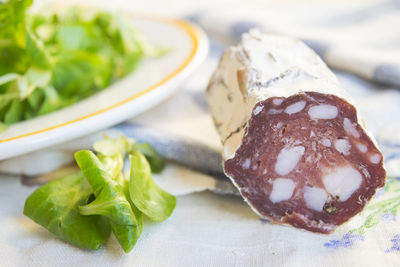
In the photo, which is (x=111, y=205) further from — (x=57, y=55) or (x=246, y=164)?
(x=57, y=55)

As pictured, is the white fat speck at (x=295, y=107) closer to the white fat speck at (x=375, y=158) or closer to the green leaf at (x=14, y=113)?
the white fat speck at (x=375, y=158)

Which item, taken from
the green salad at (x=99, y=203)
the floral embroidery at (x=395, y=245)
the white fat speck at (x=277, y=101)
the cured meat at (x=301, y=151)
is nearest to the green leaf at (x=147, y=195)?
the green salad at (x=99, y=203)

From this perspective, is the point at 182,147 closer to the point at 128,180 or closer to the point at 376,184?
the point at 128,180

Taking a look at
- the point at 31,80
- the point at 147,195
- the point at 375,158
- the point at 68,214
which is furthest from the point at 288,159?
the point at 31,80

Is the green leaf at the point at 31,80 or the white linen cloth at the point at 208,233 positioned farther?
the green leaf at the point at 31,80

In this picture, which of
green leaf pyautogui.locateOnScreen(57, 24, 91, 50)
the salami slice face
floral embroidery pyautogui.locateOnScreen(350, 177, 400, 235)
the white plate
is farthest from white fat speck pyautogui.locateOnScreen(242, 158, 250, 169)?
green leaf pyautogui.locateOnScreen(57, 24, 91, 50)

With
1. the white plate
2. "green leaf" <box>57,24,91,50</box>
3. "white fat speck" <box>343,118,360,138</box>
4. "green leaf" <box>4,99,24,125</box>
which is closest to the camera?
"white fat speck" <box>343,118,360,138</box>

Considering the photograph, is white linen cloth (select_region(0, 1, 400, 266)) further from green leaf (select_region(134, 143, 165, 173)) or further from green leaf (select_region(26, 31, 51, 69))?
green leaf (select_region(26, 31, 51, 69))
